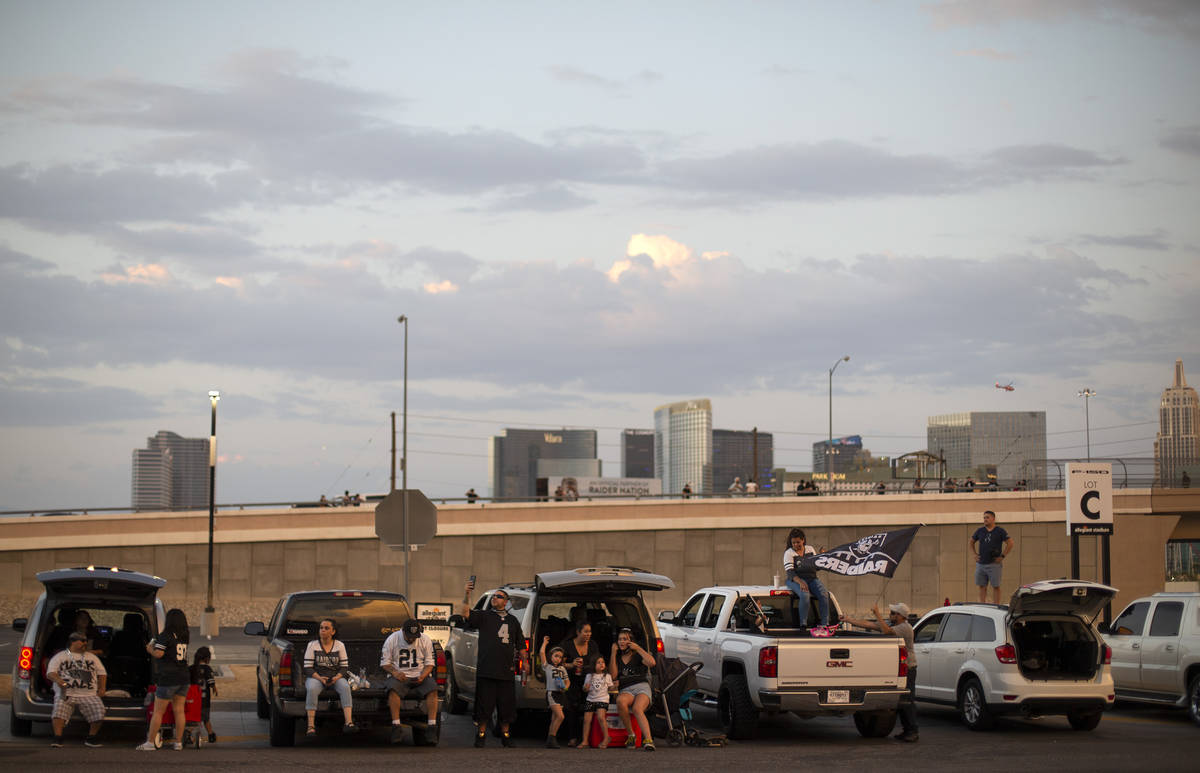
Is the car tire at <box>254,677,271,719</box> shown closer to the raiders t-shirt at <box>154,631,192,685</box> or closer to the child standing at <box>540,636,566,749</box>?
the raiders t-shirt at <box>154,631,192,685</box>

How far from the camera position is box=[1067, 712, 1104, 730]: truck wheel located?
686 inches

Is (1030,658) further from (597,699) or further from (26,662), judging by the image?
(26,662)

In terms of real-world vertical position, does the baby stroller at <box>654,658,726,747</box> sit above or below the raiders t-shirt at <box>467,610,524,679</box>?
below

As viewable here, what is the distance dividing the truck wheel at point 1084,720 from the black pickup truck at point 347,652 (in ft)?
28.7

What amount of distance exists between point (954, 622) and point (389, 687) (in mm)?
8180

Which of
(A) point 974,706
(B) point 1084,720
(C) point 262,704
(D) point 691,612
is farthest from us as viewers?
(D) point 691,612

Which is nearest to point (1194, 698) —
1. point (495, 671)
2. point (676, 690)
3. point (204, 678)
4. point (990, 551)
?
point (990, 551)

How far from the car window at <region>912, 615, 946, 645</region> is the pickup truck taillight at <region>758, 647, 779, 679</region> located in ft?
13.4

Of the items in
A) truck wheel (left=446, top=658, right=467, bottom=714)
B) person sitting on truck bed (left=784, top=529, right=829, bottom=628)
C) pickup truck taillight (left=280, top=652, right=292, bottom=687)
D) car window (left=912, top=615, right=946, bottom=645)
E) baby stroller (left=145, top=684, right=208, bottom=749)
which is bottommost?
Answer: truck wheel (left=446, top=658, right=467, bottom=714)

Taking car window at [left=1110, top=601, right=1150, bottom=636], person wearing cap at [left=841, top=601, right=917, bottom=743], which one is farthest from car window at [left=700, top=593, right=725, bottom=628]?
car window at [left=1110, top=601, right=1150, bottom=636]

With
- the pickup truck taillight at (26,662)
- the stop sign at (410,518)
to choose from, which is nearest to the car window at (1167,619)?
the stop sign at (410,518)

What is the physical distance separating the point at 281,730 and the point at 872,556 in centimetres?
1113

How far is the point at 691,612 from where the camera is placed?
62.6 feet

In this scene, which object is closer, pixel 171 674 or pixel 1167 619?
pixel 171 674
